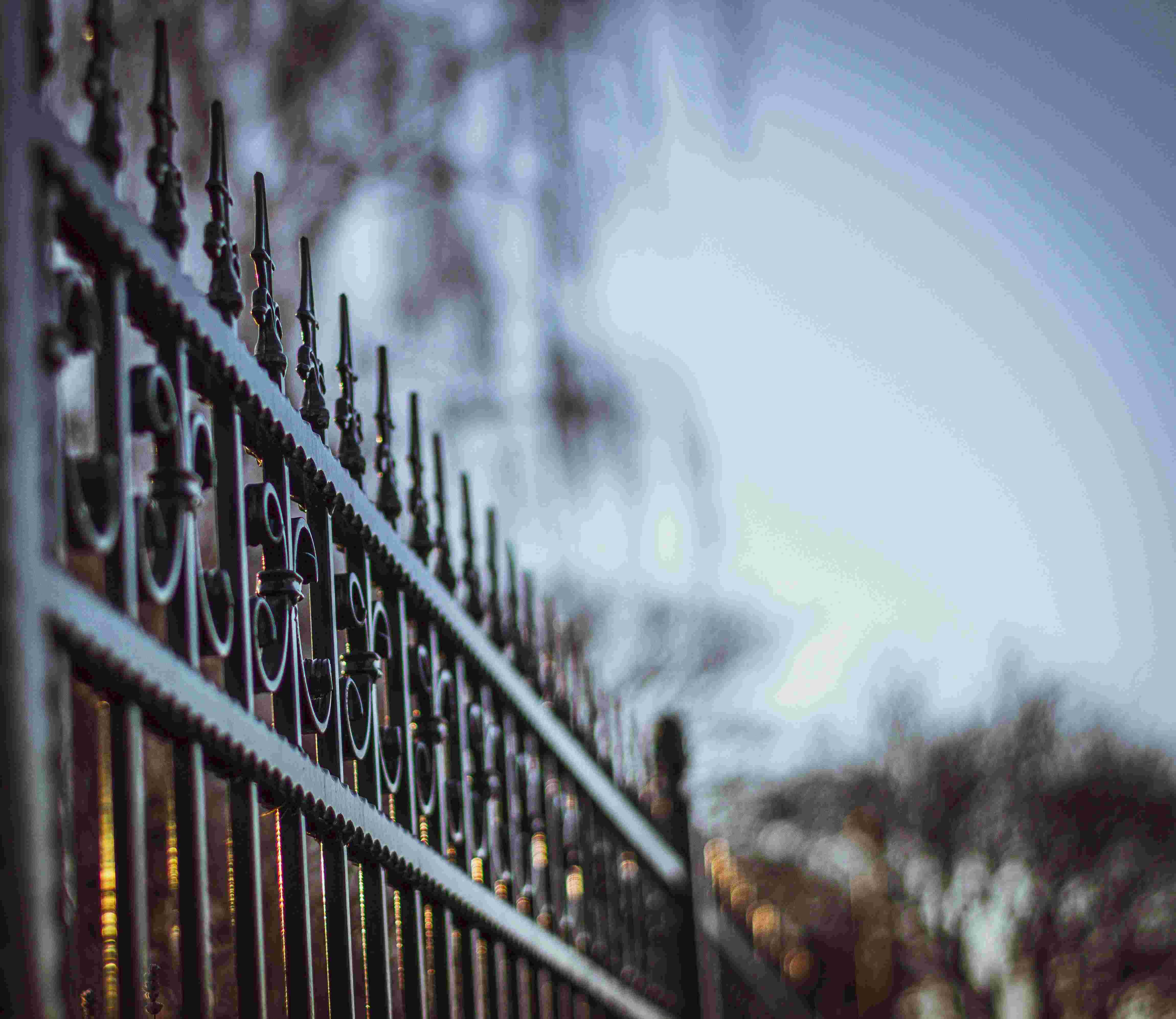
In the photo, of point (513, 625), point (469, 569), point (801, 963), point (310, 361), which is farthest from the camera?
point (801, 963)

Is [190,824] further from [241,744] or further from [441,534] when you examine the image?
[441,534]

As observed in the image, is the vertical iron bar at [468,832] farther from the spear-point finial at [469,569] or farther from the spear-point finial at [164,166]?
the spear-point finial at [164,166]

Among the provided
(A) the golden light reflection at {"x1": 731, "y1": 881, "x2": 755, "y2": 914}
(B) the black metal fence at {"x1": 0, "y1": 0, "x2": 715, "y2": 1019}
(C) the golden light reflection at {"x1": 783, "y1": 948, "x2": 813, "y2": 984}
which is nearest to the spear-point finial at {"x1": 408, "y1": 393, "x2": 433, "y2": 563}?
(B) the black metal fence at {"x1": 0, "y1": 0, "x2": 715, "y2": 1019}

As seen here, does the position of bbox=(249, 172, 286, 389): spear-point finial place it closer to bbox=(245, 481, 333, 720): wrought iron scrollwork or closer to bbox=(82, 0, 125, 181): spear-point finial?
bbox=(245, 481, 333, 720): wrought iron scrollwork

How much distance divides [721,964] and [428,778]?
378 centimetres

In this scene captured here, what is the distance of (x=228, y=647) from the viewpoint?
103 centimetres

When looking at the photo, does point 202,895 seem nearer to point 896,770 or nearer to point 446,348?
point 446,348

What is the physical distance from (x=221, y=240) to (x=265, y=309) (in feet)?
0.31

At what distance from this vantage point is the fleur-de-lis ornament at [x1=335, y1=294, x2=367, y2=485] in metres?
1.49

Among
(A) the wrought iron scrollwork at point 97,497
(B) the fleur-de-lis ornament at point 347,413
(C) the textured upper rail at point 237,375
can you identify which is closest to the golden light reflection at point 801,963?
(C) the textured upper rail at point 237,375

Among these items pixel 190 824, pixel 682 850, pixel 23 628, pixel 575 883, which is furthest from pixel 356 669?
pixel 682 850

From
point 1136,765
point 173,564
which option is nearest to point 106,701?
point 173,564

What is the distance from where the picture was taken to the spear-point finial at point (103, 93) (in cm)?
91

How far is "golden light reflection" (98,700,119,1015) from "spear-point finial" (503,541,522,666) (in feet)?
2.16
